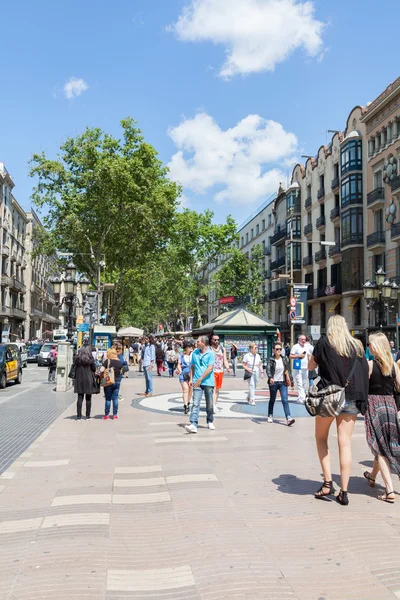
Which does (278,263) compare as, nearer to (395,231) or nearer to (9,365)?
(395,231)

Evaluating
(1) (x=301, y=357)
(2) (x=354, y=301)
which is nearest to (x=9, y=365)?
(1) (x=301, y=357)

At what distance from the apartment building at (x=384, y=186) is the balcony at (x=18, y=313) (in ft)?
145

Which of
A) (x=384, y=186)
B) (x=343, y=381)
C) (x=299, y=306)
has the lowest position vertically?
(x=343, y=381)

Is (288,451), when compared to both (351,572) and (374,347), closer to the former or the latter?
(374,347)

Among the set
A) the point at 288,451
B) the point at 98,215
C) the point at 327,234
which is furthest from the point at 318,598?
the point at 327,234

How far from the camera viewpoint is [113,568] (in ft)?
13.0

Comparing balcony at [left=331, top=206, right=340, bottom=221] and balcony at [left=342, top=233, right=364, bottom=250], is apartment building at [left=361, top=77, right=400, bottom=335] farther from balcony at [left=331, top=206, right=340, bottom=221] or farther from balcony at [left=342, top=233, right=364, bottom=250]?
balcony at [left=331, top=206, right=340, bottom=221]

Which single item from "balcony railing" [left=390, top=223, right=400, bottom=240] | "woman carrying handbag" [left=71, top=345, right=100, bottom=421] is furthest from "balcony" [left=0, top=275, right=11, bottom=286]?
"woman carrying handbag" [left=71, top=345, right=100, bottom=421]

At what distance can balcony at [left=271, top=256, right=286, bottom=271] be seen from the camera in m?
57.4

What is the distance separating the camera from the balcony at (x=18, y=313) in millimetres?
67900

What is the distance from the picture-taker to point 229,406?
584 inches

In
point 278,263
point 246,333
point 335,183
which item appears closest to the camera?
point 246,333

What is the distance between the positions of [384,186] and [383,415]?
3434 centimetres

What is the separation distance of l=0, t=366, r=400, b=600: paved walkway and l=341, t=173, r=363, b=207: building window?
3461cm
